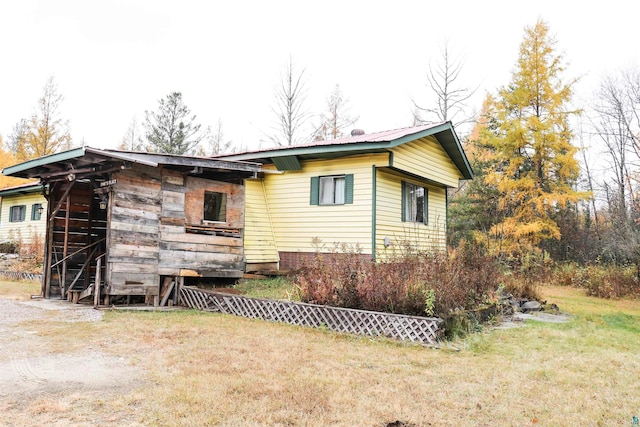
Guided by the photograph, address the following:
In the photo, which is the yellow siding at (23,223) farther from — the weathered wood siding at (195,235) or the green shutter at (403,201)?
the green shutter at (403,201)

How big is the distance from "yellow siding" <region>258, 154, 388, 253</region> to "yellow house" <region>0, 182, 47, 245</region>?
488 inches

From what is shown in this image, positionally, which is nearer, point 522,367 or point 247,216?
point 522,367

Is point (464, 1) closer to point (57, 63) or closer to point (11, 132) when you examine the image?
point (57, 63)

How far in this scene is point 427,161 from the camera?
44.0 ft

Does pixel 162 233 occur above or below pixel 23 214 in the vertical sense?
below

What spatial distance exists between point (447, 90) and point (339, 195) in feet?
49.2

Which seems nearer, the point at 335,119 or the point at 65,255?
the point at 65,255

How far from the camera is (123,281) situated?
27.8 ft

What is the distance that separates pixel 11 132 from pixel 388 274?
4465cm

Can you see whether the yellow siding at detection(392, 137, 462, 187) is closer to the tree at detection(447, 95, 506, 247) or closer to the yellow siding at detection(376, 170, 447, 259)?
the yellow siding at detection(376, 170, 447, 259)

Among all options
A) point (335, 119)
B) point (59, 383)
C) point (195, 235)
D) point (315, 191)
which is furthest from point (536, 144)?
point (59, 383)

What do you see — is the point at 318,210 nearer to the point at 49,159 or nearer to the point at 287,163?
the point at 287,163

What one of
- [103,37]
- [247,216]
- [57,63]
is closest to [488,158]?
[247,216]

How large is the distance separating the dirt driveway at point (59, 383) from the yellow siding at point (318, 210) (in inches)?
252
